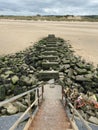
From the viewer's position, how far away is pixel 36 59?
18281 mm

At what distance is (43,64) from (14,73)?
1.88 m

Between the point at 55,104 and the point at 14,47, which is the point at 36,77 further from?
the point at 14,47

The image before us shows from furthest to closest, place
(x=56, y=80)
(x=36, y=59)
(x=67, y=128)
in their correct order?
(x=36, y=59)
(x=56, y=80)
(x=67, y=128)

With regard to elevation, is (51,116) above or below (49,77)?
above

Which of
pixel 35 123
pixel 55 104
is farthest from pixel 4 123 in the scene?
pixel 35 123

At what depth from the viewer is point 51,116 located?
309 inches

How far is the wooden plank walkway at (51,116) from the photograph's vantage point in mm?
6848

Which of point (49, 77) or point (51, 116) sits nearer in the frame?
point (51, 116)

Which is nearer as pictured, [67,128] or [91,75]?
[67,128]

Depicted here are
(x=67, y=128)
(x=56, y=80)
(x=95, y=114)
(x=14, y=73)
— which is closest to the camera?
(x=67, y=128)

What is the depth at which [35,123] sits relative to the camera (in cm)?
702

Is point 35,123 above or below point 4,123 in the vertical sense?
above

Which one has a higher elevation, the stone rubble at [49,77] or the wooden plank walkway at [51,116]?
the wooden plank walkway at [51,116]

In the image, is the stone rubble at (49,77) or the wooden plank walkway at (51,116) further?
the stone rubble at (49,77)
